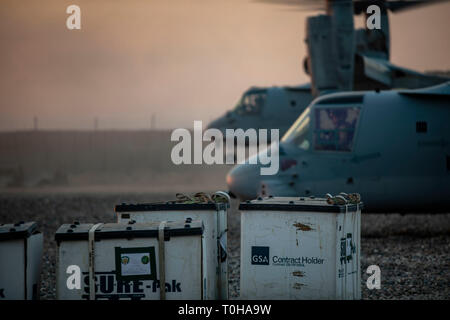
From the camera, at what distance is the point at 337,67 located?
19.8 metres

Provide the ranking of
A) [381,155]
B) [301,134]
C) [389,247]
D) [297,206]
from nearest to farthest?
[297,206]
[389,247]
[381,155]
[301,134]

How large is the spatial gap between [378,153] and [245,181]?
8.54ft

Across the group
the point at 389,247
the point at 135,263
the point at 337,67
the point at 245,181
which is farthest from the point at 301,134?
the point at 135,263

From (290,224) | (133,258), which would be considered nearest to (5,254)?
(133,258)

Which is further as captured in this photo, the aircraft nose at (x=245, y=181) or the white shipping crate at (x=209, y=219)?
the aircraft nose at (x=245, y=181)

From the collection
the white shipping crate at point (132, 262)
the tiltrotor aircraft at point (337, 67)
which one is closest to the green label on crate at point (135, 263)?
the white shipping crate at point (132, 262)

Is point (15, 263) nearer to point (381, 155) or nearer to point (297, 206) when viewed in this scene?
point (297, 206)

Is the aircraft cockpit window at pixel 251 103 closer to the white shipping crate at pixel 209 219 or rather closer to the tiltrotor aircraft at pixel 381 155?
the tiltrotor aircraft at pixel 381 155

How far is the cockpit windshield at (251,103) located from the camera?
25.6 m

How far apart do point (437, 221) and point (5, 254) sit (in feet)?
45.8

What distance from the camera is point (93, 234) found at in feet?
23.8

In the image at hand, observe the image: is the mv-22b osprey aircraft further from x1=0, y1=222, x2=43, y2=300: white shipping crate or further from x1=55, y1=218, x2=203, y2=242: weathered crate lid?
x1=0, y1=222, x2=43, y2=300: white shipping crate

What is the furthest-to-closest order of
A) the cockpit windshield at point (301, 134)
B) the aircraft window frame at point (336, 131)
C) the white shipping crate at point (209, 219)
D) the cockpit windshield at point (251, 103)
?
the cockpit windshield at point (251, 103), the cockpit windshield at point (301, 134), the aircraft window frame at point (336, 131), the white shipping crate at point (209, 219)
